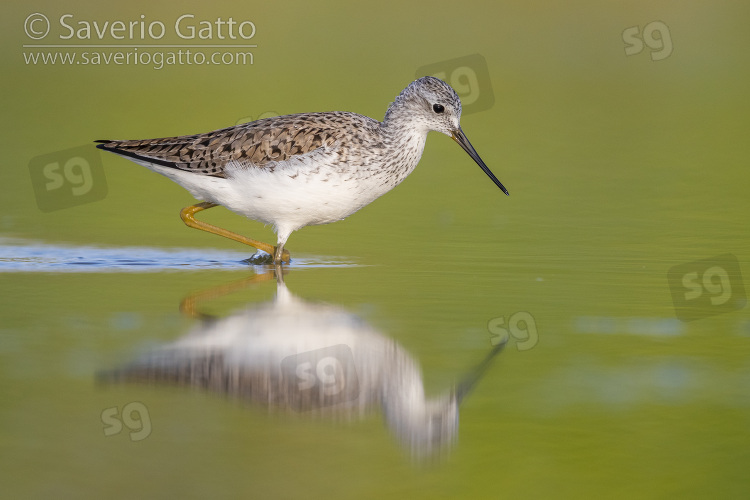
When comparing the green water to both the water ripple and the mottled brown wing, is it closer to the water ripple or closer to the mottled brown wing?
the water ripple

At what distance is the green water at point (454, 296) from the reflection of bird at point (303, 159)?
2.33 ft

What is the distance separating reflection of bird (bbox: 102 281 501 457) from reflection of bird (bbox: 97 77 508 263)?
8.29ft

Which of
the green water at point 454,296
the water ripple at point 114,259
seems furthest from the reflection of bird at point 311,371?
the water ripple at point 114,259

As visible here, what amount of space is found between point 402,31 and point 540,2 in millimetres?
5367

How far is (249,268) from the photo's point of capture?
38.9 ft

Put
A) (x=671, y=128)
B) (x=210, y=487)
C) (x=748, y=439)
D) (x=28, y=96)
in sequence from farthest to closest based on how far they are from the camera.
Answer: (x=28, y=96)
(x=671, y=128)
(x=748, y=439)
(x=210, y=487)

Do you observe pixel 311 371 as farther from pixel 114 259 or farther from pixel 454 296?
pixel 114 259

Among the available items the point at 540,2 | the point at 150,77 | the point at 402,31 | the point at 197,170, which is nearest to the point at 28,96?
the point at 150,77

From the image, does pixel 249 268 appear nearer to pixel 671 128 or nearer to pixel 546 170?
pixel 546 170

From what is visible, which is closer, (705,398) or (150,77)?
(705,398)

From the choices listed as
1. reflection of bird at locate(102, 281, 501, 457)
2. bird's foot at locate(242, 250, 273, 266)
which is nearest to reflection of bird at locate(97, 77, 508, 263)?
bird's foot at locate(242, 250, 273, 266)

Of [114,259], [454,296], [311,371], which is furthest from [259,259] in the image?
[311,371]

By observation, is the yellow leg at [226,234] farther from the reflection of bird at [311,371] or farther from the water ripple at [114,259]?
the reflection of bird at [311,371]

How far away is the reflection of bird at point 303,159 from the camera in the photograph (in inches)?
459
